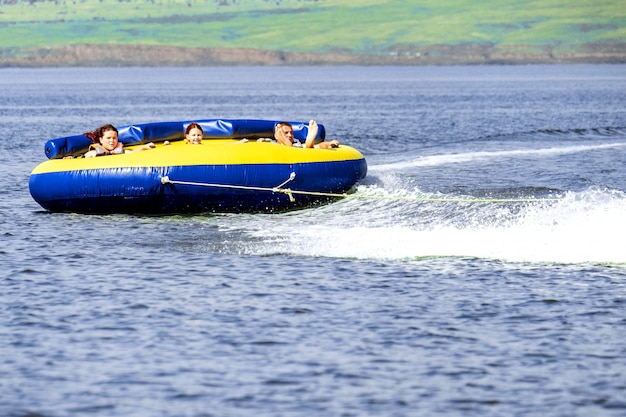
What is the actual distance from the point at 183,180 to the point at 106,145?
1756mm

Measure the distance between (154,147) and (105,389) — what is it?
11449 millimetres

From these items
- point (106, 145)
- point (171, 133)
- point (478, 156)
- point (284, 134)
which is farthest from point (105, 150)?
point (478, 156)

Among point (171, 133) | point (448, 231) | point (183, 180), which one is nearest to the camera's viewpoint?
point (448, 231)

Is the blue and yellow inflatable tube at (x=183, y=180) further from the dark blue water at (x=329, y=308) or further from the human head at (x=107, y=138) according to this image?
the human head at (x=107, y=138)

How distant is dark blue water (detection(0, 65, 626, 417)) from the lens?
393 inches

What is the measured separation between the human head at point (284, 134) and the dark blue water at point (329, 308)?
5.20 ft

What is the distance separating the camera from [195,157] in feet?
66.6

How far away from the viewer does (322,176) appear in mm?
21266

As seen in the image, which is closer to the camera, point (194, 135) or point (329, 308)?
point (329, 308)

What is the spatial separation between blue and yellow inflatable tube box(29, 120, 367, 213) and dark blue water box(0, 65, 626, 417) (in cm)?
31

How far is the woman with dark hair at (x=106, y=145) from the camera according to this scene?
20.7 meters

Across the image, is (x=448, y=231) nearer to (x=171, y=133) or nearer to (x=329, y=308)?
(x=329, y=308)

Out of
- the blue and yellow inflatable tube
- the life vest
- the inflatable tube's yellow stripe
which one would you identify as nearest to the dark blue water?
the blue and yellow inflatable tube

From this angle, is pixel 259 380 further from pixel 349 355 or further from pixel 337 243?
pixel 337 243
